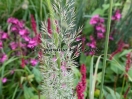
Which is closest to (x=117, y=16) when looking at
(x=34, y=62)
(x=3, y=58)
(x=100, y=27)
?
(x=100, y=27)

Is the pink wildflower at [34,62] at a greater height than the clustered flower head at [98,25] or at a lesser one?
lesser

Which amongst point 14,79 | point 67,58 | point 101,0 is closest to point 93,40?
point 101,0

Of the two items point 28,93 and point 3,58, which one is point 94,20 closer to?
point 3,58

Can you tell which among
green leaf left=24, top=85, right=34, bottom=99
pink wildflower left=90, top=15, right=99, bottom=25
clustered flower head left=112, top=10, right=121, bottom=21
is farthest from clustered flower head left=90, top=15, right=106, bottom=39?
green leaf left=24, top=85, right=34, bottom=99

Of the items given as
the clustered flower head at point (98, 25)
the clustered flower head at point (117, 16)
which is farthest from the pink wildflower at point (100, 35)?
the clustered flower head at point (117, 16)

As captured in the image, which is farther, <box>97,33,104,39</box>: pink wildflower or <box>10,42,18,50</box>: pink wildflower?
<box>97,33,104,39</box>: pink wildflower

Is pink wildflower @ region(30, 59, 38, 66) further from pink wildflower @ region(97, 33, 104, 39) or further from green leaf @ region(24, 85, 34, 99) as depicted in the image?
pink wildflower @ region(97, 33, 104, 39)

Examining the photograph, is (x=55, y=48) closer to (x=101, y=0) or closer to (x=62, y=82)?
(x=62, y=82)

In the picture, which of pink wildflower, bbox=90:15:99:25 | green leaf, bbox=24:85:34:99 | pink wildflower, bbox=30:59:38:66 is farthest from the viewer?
pink wildflower, bbox=90:15:99:25

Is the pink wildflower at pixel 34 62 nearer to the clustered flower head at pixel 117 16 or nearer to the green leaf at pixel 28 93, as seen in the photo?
the green leaf at pixel 28 93

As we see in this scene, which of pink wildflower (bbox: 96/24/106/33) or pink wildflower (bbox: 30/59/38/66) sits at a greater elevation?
pink wildflower (bbox: 96/24/106/33)

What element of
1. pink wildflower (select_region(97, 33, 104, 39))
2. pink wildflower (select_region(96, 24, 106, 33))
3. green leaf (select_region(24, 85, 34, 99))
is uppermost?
pink wildflower (select_region(96, 24, 106, 33))
